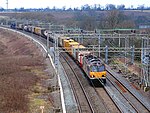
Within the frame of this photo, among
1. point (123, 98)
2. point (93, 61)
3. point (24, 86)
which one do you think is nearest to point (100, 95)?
point (123, 98)

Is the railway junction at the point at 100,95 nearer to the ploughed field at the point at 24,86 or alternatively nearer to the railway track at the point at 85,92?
the railway track at the point at 85,92

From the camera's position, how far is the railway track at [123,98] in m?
28.5

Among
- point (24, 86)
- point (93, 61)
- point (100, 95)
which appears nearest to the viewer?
point (100, 95)

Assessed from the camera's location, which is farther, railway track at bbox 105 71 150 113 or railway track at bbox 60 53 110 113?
railway track at bbox 60 53 110 113

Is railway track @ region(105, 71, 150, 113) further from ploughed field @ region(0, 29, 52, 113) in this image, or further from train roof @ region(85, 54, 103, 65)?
ploughed field @ region(0, 29, 52, 113)

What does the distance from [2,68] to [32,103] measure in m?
19.3

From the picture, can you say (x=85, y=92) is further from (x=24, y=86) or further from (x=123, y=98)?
(x=24, y=86)

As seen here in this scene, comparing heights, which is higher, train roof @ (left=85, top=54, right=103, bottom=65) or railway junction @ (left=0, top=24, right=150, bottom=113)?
train roof @ (left=85, top=54, right=103, bottom=65)

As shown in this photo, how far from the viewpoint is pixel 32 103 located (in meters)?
30.5

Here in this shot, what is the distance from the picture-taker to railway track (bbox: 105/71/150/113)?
28495 millimetres

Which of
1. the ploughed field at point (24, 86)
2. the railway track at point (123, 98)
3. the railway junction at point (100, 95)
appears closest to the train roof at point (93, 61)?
the railway junction at point (100, 95)

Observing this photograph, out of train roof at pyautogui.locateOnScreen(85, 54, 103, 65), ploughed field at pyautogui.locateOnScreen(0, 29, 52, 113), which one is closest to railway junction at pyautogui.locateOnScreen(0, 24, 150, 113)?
ploughed field at pyautogui.locateOnScreen(0, 29, 52, 113)

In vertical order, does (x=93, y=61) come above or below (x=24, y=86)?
above

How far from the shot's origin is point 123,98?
32156 mm
